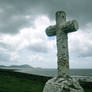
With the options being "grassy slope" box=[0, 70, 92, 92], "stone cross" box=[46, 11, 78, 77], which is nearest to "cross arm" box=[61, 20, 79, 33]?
"stone cross" box=[46, 11, 78, 77]

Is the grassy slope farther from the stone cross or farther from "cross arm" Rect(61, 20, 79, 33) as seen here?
"cross arm" Rect(61, 20, 79, 33)

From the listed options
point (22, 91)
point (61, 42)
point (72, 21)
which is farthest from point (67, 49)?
point (22, 91)

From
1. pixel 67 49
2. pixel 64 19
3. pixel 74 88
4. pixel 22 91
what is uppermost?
pixel 64 19

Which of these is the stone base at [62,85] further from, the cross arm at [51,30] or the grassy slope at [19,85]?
the grassy slope at [19,85]

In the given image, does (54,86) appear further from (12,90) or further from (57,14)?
(12,90)

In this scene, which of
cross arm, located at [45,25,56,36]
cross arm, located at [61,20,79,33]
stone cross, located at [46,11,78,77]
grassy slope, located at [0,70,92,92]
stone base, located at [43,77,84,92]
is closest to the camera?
stone base, located at [43,77,84,92]

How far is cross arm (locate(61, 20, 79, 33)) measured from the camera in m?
5.95

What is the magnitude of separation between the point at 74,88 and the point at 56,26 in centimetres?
Result: 235

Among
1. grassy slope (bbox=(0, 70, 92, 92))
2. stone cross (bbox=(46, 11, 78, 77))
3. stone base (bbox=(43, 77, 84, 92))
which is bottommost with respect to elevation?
grassy slope (bbox=(0, 70, 92, 92))

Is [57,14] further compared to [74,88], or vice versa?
[57,14]

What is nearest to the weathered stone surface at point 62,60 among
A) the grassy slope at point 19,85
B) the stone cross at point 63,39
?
the stone cross at point 63,39

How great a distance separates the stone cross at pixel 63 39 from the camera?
20.0ft

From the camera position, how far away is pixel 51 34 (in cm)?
704

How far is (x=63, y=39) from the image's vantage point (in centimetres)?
632
